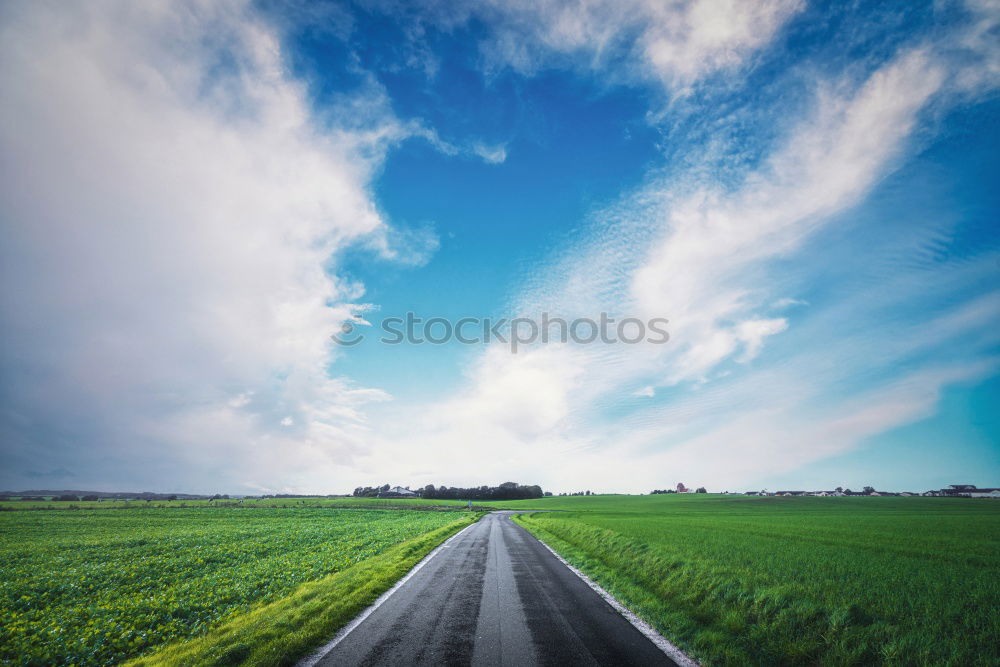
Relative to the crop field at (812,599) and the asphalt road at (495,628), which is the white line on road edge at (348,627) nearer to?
the asphalt road at (495,628)

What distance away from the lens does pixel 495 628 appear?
8297 mm

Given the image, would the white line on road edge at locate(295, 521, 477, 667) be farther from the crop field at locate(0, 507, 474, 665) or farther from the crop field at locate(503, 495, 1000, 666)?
the crop field at locate(503, 495, 1000, 666)

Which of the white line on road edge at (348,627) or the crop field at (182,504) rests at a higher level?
the white line on road edge at (348,627)

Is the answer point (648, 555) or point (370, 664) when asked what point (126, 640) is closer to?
point (370, 664)

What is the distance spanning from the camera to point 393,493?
637 feet

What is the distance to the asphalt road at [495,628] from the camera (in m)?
6.78

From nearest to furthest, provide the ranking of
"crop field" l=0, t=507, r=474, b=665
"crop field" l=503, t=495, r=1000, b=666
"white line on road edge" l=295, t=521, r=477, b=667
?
"white line on road edge" l=295, t=521, r=477, b=667
"crop field" l=503, t=495, r=1000, b=666
"crop field" l=0, t=507, r=474, b=665

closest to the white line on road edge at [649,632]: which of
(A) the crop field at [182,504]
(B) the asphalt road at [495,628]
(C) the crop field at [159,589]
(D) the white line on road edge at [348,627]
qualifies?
(B) the asphalt road at [495,628]

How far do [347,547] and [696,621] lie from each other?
20.3 metres

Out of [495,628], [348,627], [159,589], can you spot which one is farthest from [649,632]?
[159,589]

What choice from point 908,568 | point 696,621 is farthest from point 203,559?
point 908,568

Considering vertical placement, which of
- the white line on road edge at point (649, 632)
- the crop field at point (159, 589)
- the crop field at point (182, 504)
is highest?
the white line on road edge at point (649, 632)

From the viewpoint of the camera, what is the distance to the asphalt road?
267 inches

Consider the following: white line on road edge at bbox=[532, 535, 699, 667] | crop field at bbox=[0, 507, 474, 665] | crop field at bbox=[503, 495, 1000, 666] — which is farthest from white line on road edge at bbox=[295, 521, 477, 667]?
crop field at bbox=[503, 495, 1000, 666]
